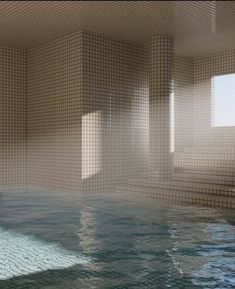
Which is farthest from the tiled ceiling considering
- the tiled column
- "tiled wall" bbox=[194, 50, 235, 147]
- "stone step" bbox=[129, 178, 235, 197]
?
"stone step" bbox=[129, 178, 235, 197]

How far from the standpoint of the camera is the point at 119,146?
873 centimetres

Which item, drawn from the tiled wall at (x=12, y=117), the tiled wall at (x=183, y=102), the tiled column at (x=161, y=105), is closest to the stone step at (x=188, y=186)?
the tiled column at (x=161, y=105)

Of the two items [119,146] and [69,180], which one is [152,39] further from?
[69,180]

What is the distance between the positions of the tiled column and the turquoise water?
1725mm

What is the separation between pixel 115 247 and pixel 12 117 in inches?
230

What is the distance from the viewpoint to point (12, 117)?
30.3 ft

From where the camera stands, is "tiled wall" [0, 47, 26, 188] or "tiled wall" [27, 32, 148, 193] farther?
"tiled wall" [0, 47, 26, 188]

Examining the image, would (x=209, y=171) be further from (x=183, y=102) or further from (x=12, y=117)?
(x=12, y=117)

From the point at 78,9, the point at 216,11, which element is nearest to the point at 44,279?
the point at 78,9

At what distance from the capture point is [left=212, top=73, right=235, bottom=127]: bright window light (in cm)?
995

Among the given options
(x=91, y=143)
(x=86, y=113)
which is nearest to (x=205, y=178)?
(x=91, y=143)

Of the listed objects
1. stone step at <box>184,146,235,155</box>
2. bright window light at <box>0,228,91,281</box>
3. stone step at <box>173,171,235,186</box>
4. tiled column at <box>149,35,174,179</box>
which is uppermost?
tiled column at <box>149,35,174,179</box>

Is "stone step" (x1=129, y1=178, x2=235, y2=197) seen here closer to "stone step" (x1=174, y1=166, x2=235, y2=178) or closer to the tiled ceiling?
"stone step" (x1=174, y1=166, x2=235, y2=178)

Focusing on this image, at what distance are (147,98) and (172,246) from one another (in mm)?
5517
